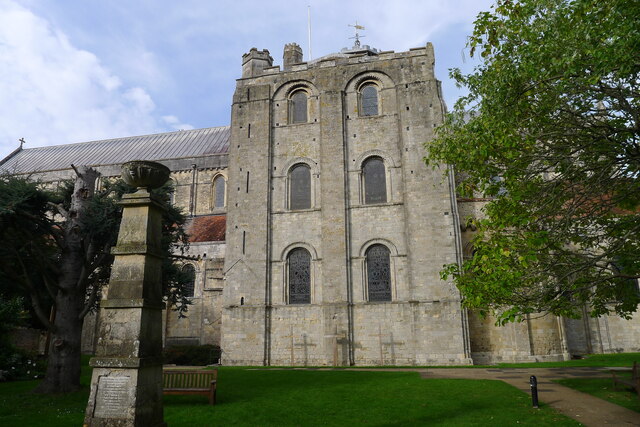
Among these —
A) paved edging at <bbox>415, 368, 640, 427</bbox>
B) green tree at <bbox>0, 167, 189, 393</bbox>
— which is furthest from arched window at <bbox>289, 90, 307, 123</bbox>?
paved edging at <bbox>415, 368, 640, 427</bbox>

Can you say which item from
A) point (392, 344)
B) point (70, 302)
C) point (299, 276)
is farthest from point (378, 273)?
point (70, 302)

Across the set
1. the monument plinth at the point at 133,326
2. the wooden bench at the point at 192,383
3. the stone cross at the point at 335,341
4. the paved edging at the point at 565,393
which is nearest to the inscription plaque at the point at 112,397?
the monument plinth at the point at 133,326

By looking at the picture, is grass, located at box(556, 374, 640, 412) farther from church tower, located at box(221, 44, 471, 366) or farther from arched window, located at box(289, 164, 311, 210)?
arched window, located at box(289, 164, 311, 210)

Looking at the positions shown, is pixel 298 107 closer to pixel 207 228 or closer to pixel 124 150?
pixel 207 228

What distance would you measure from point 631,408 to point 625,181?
4.91 meters

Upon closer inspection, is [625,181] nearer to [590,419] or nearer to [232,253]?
[590,419]

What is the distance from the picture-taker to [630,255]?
9359 millimetres

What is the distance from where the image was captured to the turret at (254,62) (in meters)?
26.8

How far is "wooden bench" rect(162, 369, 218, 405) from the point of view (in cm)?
1102

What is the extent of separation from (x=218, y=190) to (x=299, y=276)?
15933 millimetres

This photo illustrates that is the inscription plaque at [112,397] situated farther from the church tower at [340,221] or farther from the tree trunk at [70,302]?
the church tower at [340,221]

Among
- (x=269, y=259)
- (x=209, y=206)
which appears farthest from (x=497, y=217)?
(x=209, y=206)

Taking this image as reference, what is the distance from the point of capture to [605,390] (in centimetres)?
1224

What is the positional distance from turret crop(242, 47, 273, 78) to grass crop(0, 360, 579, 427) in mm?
17847
